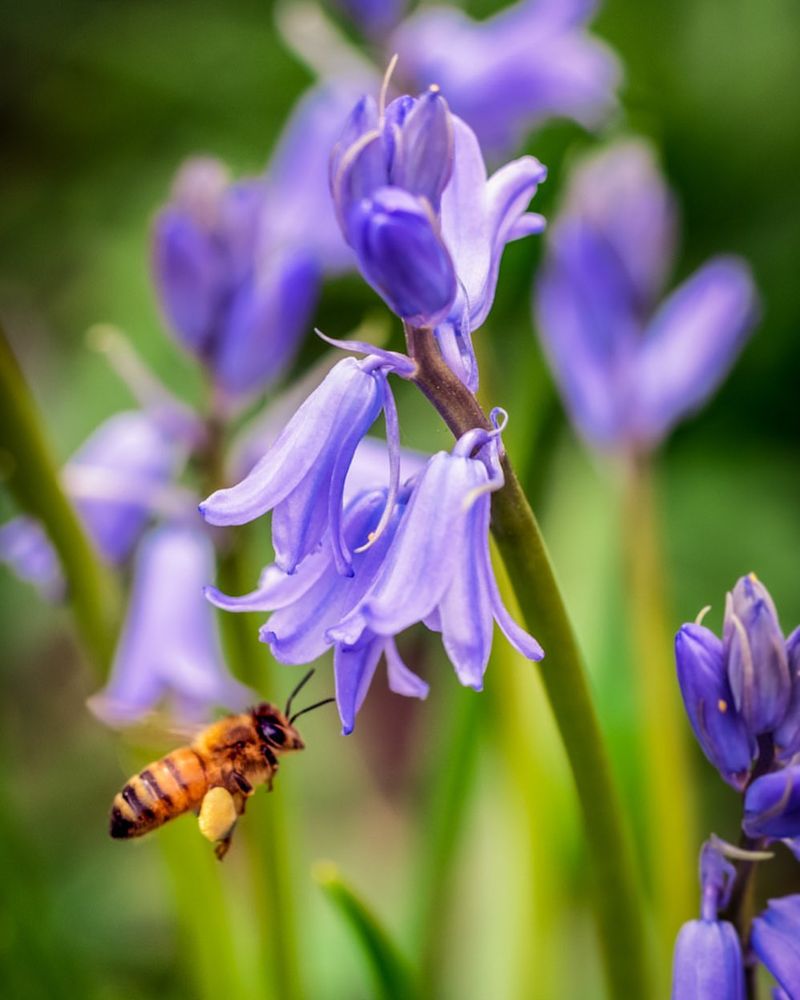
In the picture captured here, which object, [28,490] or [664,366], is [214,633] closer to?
[28,490]

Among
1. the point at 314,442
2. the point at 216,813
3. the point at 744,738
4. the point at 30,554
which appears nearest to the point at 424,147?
the point at 314,442

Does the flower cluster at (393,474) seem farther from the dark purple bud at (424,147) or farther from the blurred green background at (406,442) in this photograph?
the blurred green background at (406,442)

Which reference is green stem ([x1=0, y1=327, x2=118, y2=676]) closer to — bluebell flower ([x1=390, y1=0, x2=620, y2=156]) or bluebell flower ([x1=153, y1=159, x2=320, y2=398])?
bluebell flower ([x1=153, y1=159, x2=320, y2=398])

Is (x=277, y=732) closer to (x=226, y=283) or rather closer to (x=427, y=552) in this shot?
(x=427, y=552)

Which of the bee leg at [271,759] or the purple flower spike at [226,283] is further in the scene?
the purple flower spike at [226,283]

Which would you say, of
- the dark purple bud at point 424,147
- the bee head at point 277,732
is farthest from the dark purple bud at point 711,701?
the bee head at point 277,732
